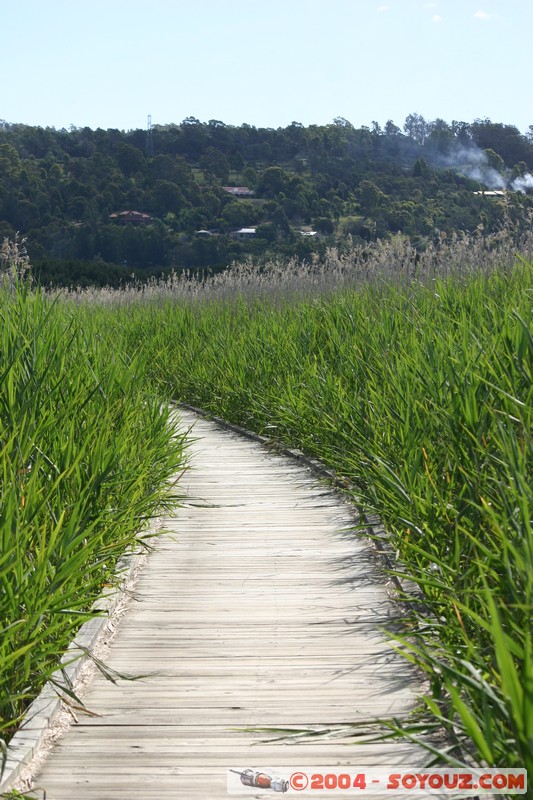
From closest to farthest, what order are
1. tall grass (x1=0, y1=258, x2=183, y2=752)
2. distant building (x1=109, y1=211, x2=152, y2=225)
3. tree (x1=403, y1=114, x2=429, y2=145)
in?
tall grass (x1=0, y1=258, x2=183, y2=752), distant building (x1=109, y1=211, x2=152, y2=225), tree (x1=403, y1=114, x2=429, y2=145)

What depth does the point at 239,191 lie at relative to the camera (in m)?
76.3

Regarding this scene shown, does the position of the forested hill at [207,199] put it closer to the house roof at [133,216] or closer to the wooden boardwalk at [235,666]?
the house roof at [133,216]

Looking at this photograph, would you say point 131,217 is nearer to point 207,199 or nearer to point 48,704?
point 207,199

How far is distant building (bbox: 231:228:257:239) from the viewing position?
60562 mm

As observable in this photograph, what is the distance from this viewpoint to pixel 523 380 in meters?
5.25

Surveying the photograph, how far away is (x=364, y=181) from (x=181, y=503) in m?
64.2

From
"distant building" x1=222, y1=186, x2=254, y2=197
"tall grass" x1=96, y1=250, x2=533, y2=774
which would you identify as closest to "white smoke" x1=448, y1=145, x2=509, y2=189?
"distant building" x1=222, y1=186, x2=254, y2=197

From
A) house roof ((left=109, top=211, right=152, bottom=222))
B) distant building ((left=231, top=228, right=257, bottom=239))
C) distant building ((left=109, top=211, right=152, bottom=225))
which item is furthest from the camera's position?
house roof ((left=109, top=211, right=152, bottom=222))

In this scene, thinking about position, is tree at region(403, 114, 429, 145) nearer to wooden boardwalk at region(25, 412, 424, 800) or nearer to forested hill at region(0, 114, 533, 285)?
forested hill at region(0, 114, 533, 285)

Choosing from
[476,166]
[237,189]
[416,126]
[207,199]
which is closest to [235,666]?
[207,199]

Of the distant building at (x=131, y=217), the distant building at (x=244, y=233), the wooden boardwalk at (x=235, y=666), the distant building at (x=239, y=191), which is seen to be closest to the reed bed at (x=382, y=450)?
the wooden boardwalk at (x=235, y=666)

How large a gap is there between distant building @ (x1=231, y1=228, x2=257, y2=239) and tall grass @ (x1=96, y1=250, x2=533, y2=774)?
47.0 m

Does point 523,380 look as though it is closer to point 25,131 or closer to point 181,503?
point 181,503

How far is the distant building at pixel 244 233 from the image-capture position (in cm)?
6056
